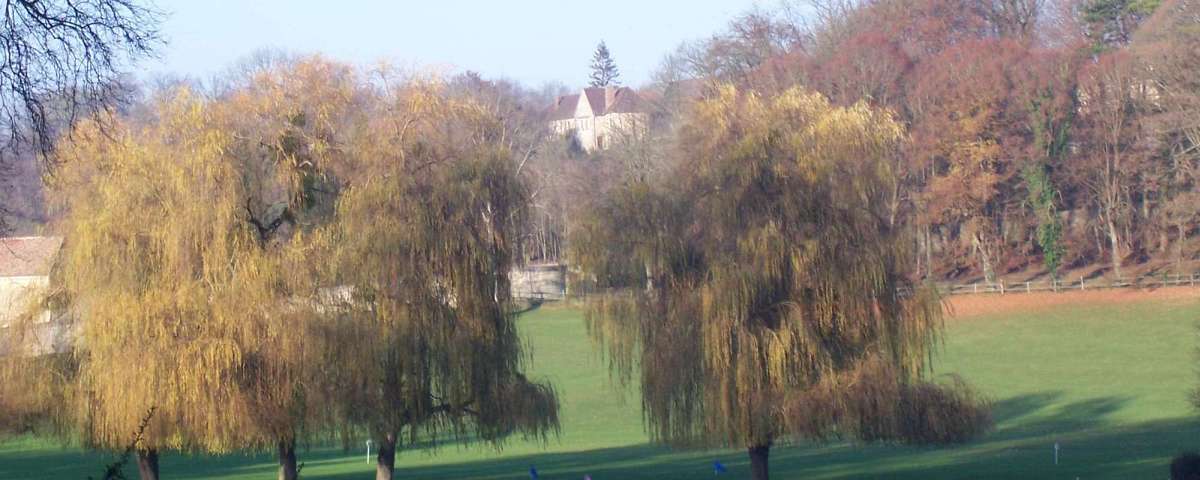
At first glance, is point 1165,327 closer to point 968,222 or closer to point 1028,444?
point 968,222

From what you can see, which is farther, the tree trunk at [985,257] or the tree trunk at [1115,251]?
the tree trunk at [985,257]

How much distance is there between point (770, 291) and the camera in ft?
83.4

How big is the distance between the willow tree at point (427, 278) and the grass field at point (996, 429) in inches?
215

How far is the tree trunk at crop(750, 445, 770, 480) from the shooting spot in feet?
87.1

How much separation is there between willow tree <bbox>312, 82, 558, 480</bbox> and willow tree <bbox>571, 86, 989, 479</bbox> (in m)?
2.13

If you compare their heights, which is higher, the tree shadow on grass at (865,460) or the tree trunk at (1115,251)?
the tree trunk at (1115,251)

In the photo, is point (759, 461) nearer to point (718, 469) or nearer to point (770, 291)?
point (770, 291)

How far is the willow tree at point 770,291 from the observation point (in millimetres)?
24953

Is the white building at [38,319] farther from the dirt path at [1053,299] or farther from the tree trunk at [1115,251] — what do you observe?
the tree trunk at [1115,251]

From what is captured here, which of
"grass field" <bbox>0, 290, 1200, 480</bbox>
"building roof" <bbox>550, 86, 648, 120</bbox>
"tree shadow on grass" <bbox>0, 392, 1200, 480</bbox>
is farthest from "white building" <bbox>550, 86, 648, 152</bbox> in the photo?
"tree shadow on grass" <bbox>0, 392, 1200, 480</bbox>

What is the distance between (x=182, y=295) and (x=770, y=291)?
11115mm

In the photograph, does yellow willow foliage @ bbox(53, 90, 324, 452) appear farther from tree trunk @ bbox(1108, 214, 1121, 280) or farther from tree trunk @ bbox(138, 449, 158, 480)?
tree trunk @ bbox(1108, 214, 1121, 280)

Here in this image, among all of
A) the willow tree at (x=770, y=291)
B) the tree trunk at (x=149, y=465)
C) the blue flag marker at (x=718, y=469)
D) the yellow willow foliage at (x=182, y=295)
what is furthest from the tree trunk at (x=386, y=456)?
the blue flag marker at (x=718, y=469)

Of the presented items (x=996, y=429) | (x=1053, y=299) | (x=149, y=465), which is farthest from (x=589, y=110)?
(x=149, y=465)
